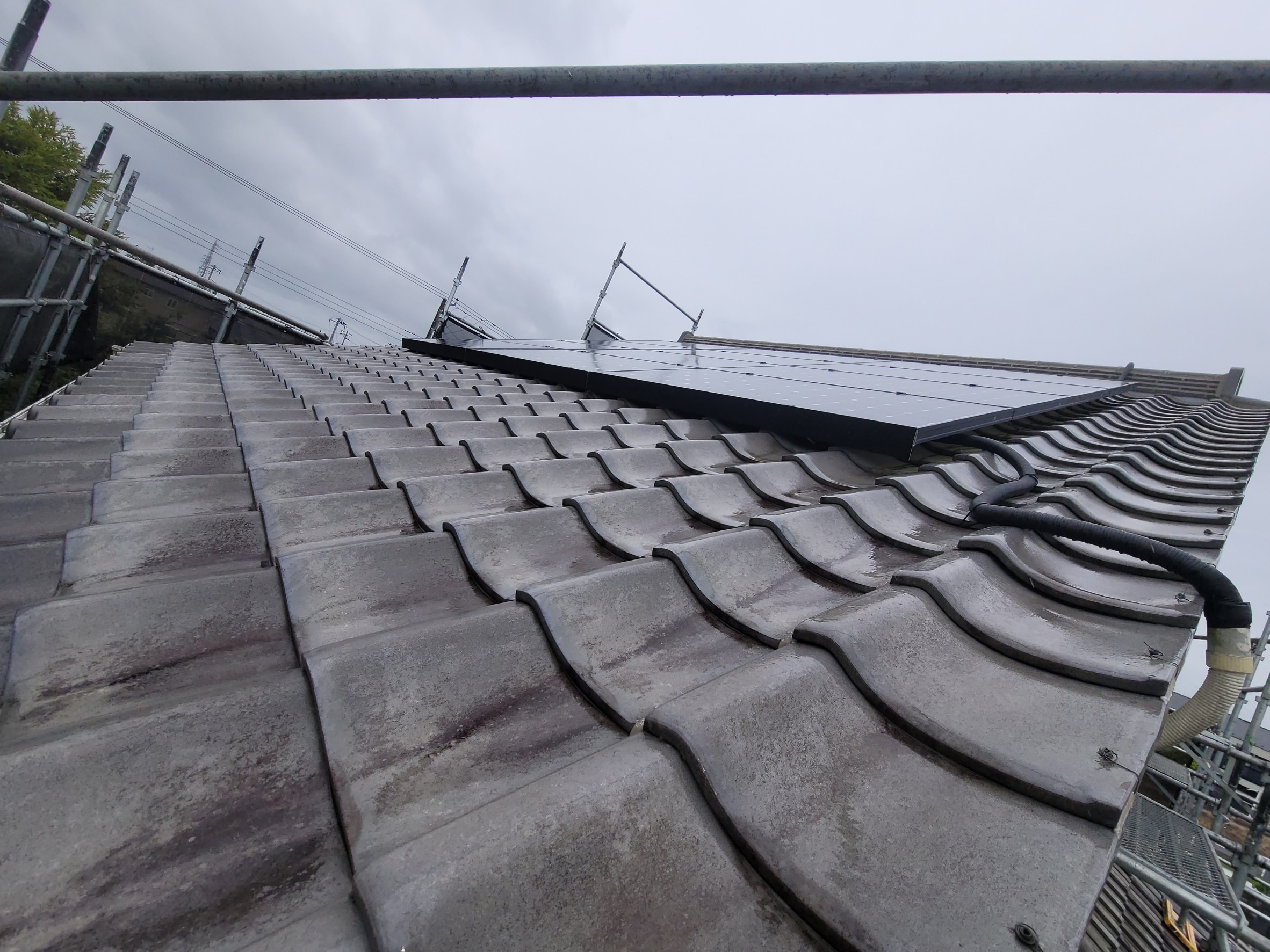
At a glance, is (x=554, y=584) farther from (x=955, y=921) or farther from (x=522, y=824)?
(x=955, y=921)

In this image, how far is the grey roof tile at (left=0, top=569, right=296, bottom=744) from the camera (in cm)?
118

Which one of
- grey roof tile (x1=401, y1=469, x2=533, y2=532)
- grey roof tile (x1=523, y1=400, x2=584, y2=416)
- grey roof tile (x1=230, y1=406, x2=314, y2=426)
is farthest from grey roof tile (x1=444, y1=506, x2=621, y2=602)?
grey roof tile (x1=230, y1=406, x2=314, y2=426)

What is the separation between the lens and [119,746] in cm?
100

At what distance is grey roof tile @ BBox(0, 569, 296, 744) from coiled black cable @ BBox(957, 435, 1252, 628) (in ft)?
7.54

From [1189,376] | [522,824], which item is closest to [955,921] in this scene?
[522,824]

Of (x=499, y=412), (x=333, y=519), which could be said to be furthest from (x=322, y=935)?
(x=499, y=412)

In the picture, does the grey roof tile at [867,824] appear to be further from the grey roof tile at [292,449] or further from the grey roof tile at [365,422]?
the grey roof tile at [365,422]

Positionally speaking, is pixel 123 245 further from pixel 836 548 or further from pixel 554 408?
pixel 836 548

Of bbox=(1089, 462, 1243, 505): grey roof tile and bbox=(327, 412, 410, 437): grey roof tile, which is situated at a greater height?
bbox=(1089, 462, 1243, 505): grey roof tile

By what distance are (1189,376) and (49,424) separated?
1303 cm

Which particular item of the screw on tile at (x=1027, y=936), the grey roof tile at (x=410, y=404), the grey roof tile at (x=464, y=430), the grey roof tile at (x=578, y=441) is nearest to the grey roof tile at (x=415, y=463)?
the grey roof tile at (x=464, y=430)

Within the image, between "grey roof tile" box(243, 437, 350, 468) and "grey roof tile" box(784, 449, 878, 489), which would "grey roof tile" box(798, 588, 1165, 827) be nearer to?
"grey roof tile" box(784, 449, 878, 489)

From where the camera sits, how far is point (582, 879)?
0.79m

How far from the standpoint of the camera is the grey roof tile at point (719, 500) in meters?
2.33
